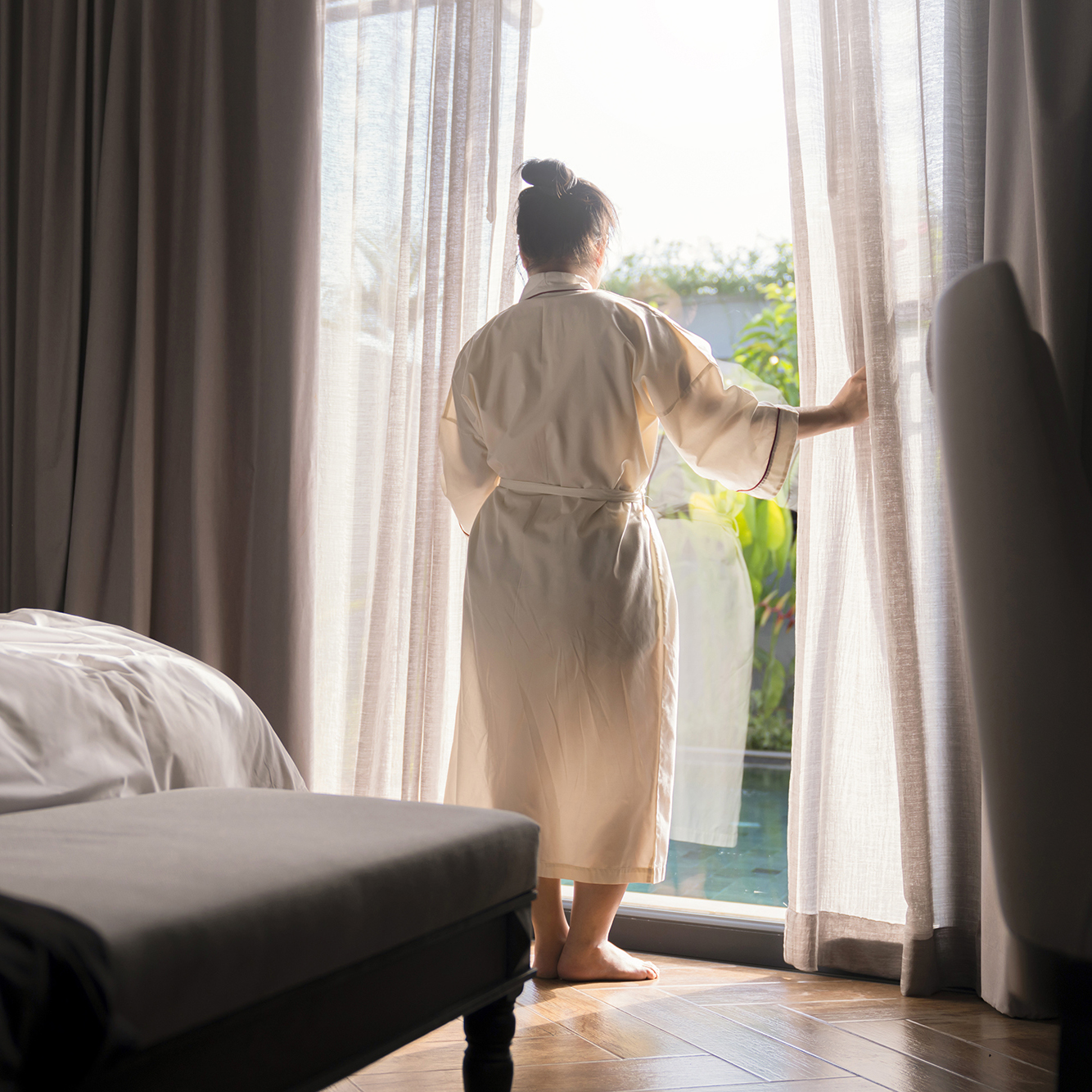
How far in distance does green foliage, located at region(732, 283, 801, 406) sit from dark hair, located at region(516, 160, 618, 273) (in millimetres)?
502

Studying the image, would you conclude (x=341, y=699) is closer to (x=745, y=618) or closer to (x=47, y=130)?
(x=745, y=618)

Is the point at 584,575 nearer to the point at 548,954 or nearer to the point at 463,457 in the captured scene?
the point at 463,457

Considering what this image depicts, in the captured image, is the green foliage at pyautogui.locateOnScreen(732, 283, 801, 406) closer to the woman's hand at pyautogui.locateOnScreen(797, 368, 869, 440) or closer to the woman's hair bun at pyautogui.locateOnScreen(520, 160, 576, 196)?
the woman's hand at pyautogui.locateOnScreen(797, 368, 869, 440)

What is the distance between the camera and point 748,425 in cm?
187

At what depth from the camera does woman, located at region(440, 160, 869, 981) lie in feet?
6.03

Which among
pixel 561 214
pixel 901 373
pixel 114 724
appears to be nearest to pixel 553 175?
pixel 561 214

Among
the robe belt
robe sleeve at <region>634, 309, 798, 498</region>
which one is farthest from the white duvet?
robe sleeve at <region>634, 309, 798, 498</region>

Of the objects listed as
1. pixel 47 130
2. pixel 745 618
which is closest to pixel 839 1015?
pixel 745 618

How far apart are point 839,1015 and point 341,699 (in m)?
1.30

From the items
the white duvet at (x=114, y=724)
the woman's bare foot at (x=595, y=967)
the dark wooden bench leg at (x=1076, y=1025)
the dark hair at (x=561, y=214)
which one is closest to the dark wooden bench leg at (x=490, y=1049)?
the white duvet at (x=114, y=724)

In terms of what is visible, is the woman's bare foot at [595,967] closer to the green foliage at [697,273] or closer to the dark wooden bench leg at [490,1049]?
the dark wooden bench leg at [490,1049]

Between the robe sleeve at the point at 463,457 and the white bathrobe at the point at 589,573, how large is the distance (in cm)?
11

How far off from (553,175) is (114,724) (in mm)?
1318

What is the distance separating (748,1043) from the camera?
1615 millimetres
